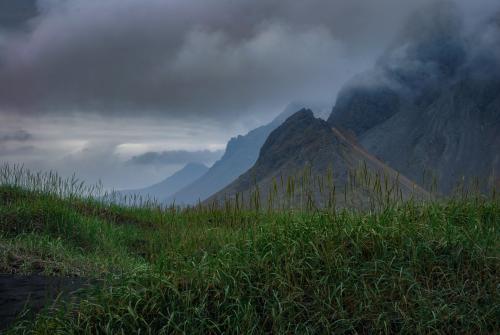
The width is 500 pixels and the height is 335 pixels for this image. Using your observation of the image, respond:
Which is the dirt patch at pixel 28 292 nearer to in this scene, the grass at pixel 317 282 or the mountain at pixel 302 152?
the grass at pixel 317 282

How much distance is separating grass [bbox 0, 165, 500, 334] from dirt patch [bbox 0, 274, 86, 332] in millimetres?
254

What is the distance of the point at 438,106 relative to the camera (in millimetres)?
161875

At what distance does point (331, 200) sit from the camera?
329 inches

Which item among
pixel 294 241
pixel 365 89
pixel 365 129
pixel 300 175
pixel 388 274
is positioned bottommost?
pixel 388 274

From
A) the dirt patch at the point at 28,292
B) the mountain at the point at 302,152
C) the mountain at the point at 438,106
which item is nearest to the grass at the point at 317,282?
the dirt patch at the point at 28,292

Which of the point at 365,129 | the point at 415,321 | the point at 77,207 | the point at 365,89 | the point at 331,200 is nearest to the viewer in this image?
the point at 415,321

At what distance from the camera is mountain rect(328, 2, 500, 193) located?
145 metres

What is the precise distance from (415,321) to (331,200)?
90.1 inches

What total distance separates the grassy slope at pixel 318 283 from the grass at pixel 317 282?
2 cm

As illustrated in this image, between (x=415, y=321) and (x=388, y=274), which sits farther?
(x=388, y=274)

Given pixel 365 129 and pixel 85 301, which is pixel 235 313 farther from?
pixel 365 129

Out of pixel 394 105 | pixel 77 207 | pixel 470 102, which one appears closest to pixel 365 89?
pixel 394 105

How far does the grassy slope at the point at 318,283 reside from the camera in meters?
6.64

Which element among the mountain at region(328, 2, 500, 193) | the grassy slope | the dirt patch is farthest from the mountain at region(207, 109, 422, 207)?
the dirt patch
